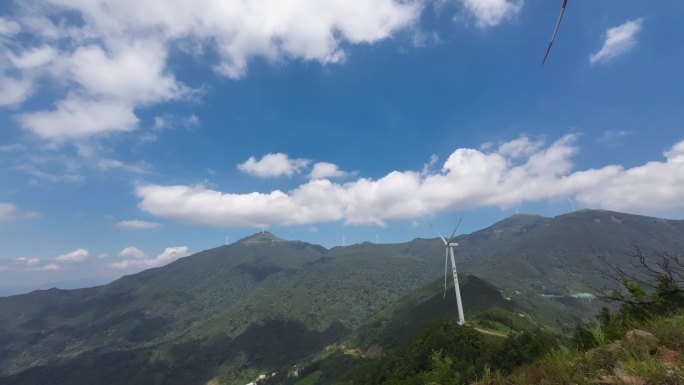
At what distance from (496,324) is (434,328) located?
3488cm

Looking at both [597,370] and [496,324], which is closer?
[597,370]

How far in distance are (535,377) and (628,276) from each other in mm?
11830

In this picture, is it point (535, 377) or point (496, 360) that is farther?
point (496, 360)

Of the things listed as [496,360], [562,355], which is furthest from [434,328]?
[562,355]

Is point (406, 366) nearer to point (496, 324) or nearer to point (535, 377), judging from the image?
point (496, 324)

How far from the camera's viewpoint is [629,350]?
12695mm

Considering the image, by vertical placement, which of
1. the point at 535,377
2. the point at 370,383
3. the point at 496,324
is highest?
the point at 535,377

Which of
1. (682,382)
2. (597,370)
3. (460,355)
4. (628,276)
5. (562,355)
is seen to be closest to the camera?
(682,382)

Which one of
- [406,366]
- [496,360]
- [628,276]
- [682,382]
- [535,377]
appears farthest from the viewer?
[406,366]

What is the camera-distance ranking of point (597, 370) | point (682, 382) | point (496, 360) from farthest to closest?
point (496, 360), point (597, 370), point (682, 382)

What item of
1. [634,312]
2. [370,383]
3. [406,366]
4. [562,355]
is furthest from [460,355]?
[562,355]

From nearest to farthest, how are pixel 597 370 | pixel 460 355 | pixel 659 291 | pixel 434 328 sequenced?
pixel 597 370
pixel 659 291
pixel 460 355
pixel 434 328

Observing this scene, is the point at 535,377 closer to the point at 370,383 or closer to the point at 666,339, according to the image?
the point at 666,339

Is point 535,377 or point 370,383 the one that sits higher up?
point 535,377
